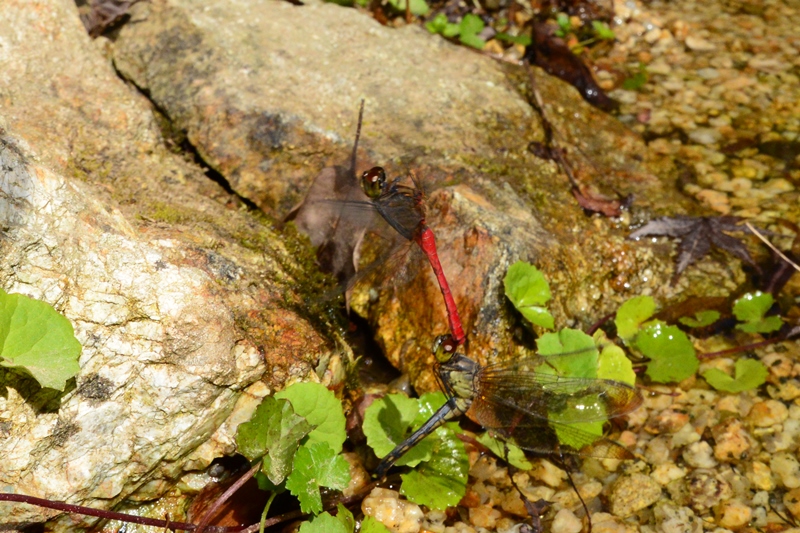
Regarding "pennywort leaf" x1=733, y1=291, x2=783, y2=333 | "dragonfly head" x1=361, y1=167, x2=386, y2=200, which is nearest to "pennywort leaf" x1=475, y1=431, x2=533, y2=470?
"dragonfly head" x1=361, y1=167, x2=386, y2=200

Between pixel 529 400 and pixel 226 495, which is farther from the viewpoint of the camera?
pixel 529 400

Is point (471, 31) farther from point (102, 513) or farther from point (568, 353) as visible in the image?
point (102, 513)

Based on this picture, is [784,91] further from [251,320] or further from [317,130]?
[251,320]

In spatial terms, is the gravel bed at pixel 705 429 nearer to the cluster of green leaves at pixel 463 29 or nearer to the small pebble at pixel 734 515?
the small pebble at pixel 734 515

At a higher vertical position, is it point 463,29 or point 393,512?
point 463,29

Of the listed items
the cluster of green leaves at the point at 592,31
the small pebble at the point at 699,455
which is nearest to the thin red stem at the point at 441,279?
the small pebble at the point at 699,455

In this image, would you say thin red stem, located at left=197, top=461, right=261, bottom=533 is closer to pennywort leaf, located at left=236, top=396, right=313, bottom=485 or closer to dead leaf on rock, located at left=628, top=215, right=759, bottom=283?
pennywort leaf, located at left=236, top=396, right=313, bottom=485

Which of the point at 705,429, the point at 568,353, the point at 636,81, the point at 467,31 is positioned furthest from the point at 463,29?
the point at 705,429
